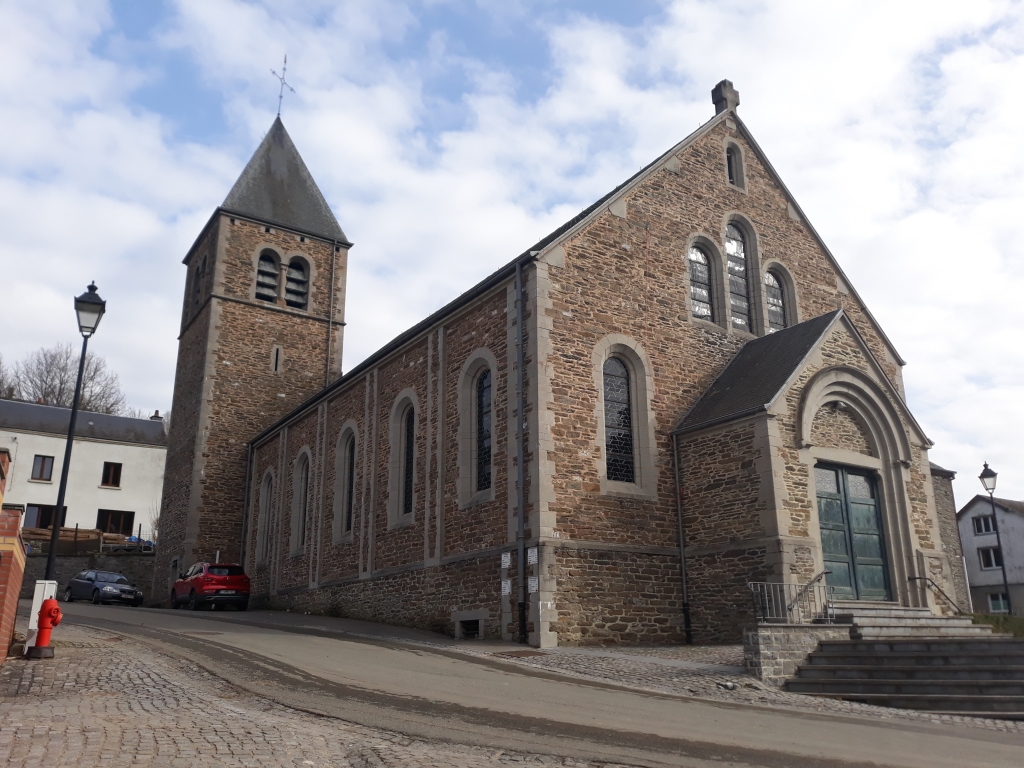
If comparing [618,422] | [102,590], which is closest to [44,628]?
[618,422]

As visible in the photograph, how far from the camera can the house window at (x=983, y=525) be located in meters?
44.2

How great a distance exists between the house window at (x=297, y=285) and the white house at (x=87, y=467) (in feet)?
63.3

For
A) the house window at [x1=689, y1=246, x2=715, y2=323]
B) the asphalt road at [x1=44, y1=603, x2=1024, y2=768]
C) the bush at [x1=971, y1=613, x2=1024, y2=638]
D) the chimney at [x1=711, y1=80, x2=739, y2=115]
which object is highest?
the chimney at [x1=711, y1=80, x2=739, y2=115]

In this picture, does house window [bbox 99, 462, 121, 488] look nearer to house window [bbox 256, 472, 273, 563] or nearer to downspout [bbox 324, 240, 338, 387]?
downspout [bbox 324, 240, 338, 387]

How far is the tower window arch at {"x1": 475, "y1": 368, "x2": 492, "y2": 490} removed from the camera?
57.7 ft

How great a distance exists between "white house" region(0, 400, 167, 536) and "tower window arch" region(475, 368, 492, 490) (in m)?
34.5

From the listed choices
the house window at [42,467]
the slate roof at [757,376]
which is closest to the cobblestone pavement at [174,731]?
the slate roof at [757,376]

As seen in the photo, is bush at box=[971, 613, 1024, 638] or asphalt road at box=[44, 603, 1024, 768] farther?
bush at box=[971, 613, 1024, 638]

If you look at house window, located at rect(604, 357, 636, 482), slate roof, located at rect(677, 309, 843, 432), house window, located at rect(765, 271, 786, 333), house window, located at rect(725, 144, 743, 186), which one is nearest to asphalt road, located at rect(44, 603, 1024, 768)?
house window, located at rect(604, 357, 636, 482)

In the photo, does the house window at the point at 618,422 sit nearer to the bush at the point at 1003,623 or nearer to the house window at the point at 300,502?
the bush at the point at 1003,623

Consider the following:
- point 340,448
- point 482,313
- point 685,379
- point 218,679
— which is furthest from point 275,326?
point 218,679

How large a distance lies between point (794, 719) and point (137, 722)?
6.28 metres

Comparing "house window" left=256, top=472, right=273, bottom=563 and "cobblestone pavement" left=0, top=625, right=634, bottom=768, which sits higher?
"house window" left=256, top=472, right=273, bottom=563

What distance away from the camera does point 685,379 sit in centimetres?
1819
